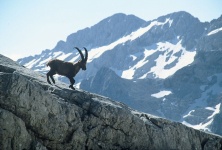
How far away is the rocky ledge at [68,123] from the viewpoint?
22.2m

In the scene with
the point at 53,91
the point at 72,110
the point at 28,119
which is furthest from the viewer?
the point at 53,91

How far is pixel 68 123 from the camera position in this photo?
24.9m

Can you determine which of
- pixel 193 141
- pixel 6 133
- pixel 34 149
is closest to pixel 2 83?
pixel 6 133

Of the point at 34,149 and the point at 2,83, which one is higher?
the point at 2,83

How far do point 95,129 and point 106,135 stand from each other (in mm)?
1035

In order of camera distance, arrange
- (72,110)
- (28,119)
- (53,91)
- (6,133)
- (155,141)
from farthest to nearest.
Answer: (155,141) < (53,91) < (72,110) < (28,119) < (6,133)

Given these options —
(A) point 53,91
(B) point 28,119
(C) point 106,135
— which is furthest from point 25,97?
(C) point 106,135

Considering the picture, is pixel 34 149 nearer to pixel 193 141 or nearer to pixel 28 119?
pixel 28 119

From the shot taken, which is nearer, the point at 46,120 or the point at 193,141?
the point at 46,120

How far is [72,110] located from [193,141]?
12953 mm

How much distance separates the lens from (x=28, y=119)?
22828 millimetres

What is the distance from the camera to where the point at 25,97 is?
74.9 feet

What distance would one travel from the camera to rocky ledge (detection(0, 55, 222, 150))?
22.2m

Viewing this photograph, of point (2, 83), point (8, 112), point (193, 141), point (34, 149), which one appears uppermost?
point (193, 141)
